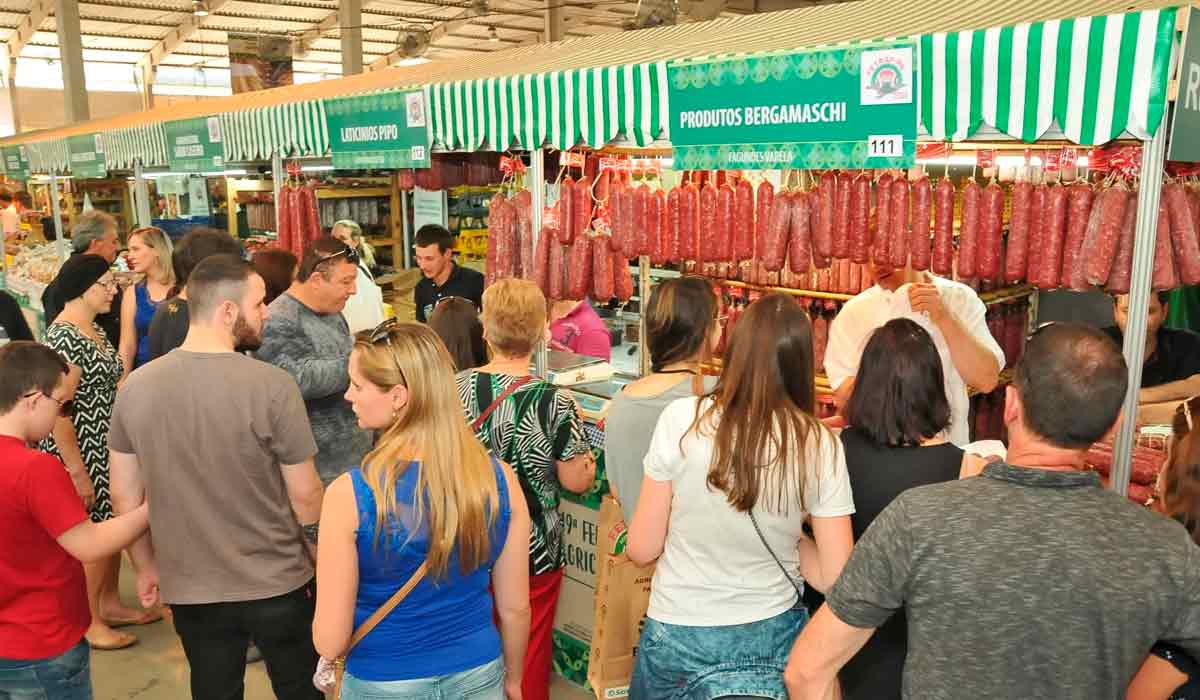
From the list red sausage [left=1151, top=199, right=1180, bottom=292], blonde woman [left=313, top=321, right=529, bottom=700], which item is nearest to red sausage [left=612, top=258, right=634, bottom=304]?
red sausage [left=1151, top=199, right=1180, bottom=292]

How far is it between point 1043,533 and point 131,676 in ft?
13.8

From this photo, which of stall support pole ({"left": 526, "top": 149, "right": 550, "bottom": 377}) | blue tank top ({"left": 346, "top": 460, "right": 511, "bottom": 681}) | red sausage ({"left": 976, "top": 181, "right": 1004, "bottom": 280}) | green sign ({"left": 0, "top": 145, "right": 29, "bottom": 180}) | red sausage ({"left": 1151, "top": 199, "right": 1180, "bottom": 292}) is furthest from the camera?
green sign ({"left": 0, "top": 145, "right": 29, "bottom": 180})

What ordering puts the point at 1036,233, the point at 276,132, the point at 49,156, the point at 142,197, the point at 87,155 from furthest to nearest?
the point at 49,156, the point at 87,155, the point at 142,197, the point at 276,132, the point at 1036,233

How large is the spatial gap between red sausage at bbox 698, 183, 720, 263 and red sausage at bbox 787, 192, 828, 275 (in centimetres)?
42

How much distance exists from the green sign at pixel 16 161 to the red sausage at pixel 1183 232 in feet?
45.4

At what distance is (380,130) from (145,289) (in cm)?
174

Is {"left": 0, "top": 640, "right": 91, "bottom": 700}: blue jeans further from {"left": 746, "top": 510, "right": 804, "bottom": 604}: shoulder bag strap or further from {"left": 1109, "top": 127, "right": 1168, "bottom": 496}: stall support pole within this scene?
{"left": 1109, "top": 127, "right": 1168, "bottom": 496}: stall support pole

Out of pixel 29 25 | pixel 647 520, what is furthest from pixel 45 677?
pixel 29 25

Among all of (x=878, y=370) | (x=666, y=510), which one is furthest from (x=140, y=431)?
(x=878, y=370)

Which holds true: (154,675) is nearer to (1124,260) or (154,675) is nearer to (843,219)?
(843,219)

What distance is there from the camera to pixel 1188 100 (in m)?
2.61

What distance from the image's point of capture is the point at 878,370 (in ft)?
7.58

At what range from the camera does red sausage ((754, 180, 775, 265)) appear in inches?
167

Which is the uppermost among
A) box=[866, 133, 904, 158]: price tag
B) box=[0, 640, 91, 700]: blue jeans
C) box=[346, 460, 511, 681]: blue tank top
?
box=[866, 133, 904, 158]: price tag
